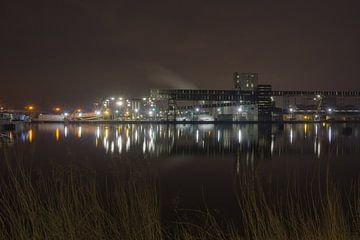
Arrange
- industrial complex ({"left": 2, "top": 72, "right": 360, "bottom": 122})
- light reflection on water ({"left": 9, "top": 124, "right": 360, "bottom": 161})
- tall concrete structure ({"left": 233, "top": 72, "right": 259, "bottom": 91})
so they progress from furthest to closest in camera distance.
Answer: tall concrete structure ({"left": 233, "top": 72, "right": 259, "bottom": 91}) < industrial complex ({"left": 2, "top": 72, "right": 360, "bottom": 122}) < light reflection on water ({"left": 9, "top": 124, "right": 360, "bottom": 161})

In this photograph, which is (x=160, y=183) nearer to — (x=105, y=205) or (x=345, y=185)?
(x=105, y=205)

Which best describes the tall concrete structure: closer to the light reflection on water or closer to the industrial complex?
the industrial complex

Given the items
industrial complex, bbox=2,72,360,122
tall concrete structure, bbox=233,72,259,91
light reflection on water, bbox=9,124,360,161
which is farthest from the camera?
tall concrete structure, bbox=233,72,259,91

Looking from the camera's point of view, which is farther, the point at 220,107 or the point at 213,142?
the point at 220,107

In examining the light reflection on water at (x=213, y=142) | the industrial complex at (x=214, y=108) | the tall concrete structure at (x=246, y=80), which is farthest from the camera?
the tall concrete structure at (x=246, y=80)

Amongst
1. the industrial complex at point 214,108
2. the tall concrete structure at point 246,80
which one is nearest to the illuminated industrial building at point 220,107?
the industrial complex at point 214,108

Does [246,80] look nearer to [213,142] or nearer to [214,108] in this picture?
[214,108]

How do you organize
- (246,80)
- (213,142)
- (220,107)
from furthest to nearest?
(246,80) < (220,107) < (213,142)

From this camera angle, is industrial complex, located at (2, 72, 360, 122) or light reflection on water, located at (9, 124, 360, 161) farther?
industrial complex, located at (2, 72, 360, 122)

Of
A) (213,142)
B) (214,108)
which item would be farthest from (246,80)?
(213,142)

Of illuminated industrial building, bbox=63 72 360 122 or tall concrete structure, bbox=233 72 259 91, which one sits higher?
tall concrete structure, bbox=233 72 259 91

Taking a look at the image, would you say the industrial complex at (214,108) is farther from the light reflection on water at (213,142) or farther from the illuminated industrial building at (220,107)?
the light reflection on water at (213,142)

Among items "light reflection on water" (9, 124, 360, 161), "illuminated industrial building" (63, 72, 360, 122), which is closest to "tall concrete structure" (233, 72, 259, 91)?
"illuminated industrial building" (63, 72, 360, 122)

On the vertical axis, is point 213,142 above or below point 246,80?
below
